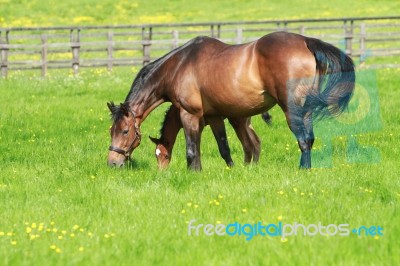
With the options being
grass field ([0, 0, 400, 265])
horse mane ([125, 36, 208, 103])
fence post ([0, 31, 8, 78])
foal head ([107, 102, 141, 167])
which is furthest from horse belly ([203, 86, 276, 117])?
fence post ([0, 31, 8, 78])

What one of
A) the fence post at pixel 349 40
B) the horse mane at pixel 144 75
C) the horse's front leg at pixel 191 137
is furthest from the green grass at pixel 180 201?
the fence post at pixel 349 40

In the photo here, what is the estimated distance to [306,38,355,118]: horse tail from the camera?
9.03 m

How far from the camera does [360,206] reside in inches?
290

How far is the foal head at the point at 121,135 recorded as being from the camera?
32.2ft

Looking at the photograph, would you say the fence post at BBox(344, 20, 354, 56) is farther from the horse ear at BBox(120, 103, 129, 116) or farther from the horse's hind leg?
the horse ear at BBox(120, 103, 129, 116)

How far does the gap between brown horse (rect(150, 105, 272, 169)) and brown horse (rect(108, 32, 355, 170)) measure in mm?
236

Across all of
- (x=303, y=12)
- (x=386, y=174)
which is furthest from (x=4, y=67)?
(x=303, y=12)

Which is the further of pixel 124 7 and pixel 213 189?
pixel 124 7

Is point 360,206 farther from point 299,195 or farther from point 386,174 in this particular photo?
point 386,174

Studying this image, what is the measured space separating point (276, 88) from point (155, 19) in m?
38.0

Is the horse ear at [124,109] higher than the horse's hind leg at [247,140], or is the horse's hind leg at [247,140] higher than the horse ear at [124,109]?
the horse ear at [124,109]

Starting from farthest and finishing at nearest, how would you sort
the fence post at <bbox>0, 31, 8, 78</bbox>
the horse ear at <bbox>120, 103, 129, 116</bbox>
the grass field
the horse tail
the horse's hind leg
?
the fence post at <bbox>0, 31, 8, 78</bbox>
the horse's hind leg
the horse ear at <bbox>120, 103, 129, 116</bbox>
the horse tail
the grass field

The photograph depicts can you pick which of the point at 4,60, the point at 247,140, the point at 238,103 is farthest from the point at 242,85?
the point at 4,60

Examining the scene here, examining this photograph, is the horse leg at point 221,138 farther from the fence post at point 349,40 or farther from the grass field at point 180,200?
the fence post at point 349,40
